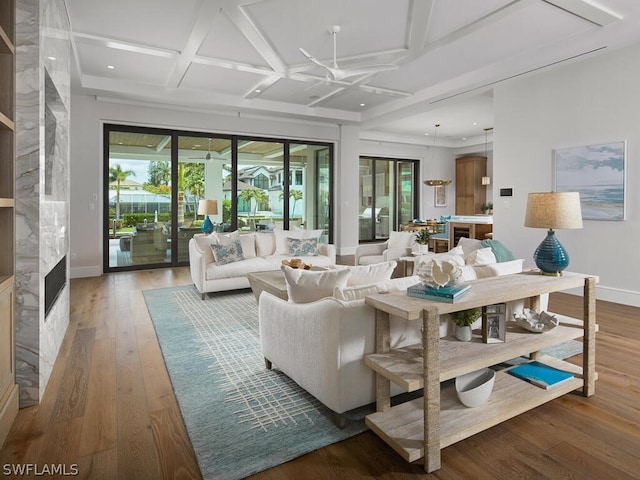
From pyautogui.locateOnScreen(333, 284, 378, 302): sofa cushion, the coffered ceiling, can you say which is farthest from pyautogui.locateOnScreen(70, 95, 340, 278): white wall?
pyautogui.locateOnScreen(333, 284, 378, 302): sofa cushion

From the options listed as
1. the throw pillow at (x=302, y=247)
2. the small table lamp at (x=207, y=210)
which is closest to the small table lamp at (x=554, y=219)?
the throw pillow at (x=302, y=247)

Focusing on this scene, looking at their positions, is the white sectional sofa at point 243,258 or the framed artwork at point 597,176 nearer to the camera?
the framed artwork at point 597,176

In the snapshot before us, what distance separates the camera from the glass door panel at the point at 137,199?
690cm

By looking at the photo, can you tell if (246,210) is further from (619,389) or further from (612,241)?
(619,389)

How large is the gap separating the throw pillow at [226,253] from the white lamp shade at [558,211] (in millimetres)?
3731

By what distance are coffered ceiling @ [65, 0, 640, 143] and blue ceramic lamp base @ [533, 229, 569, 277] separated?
2.65 m

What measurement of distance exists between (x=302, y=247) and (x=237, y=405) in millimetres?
3671

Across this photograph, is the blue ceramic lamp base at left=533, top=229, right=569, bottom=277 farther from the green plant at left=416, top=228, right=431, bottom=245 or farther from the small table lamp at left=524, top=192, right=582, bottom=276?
the green plant at left=416, top=228, right=431, bottom=245

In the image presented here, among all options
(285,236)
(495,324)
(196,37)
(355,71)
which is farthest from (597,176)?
(196,37)

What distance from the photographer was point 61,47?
11.0 feet

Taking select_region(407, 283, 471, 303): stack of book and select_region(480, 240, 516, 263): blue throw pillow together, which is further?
select_region(480, 240, 516, 263): blue throw pillow

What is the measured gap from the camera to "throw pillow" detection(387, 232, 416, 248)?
5801 mm

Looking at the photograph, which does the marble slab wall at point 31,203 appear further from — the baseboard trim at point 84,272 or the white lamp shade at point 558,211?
the baseboard trim at point 84,272

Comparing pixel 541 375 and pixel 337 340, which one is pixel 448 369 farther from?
pixel 541 375
